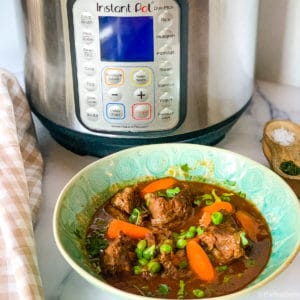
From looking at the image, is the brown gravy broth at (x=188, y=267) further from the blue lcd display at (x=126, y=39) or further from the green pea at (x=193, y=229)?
the blue lcd display at (x=126, y=39)

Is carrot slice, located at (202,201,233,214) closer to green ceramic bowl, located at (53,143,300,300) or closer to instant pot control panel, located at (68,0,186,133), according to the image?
green ceramic bowl, located at (53,143,300,300)

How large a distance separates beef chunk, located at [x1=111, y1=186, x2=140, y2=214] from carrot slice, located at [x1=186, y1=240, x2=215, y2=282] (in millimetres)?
97

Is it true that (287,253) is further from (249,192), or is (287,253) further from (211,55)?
A: (211,55)

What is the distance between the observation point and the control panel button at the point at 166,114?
0.87 m

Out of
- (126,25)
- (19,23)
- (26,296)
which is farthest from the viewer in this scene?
(19,23)

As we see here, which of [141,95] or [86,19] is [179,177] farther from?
[86,19]

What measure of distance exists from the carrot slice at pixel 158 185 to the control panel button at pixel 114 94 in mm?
116

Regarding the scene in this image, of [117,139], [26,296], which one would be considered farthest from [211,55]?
[26,296]

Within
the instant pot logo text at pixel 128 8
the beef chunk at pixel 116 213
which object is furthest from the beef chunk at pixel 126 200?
the instant pot logo text at pixel 128 8

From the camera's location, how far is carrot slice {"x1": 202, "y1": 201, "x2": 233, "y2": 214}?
0.78m

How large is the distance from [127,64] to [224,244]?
258 millimetres

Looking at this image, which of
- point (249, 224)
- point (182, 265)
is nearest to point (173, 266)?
point (182, 265)

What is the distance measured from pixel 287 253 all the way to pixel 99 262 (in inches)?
7.8

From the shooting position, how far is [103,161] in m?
0.83
